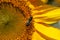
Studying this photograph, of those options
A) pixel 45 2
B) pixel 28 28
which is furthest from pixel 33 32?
pixel 45 2

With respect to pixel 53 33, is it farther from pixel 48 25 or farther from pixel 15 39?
pixel 15 39

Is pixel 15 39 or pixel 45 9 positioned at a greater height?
pixel 45 9

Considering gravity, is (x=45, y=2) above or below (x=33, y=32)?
above

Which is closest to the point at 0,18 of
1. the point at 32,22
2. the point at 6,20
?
the point at 6,20

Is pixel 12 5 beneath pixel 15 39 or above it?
above

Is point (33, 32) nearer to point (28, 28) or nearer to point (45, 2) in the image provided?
point (28, 28)

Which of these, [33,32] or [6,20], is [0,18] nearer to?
[6,20]

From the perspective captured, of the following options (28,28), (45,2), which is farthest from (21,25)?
Result: (45,2)
